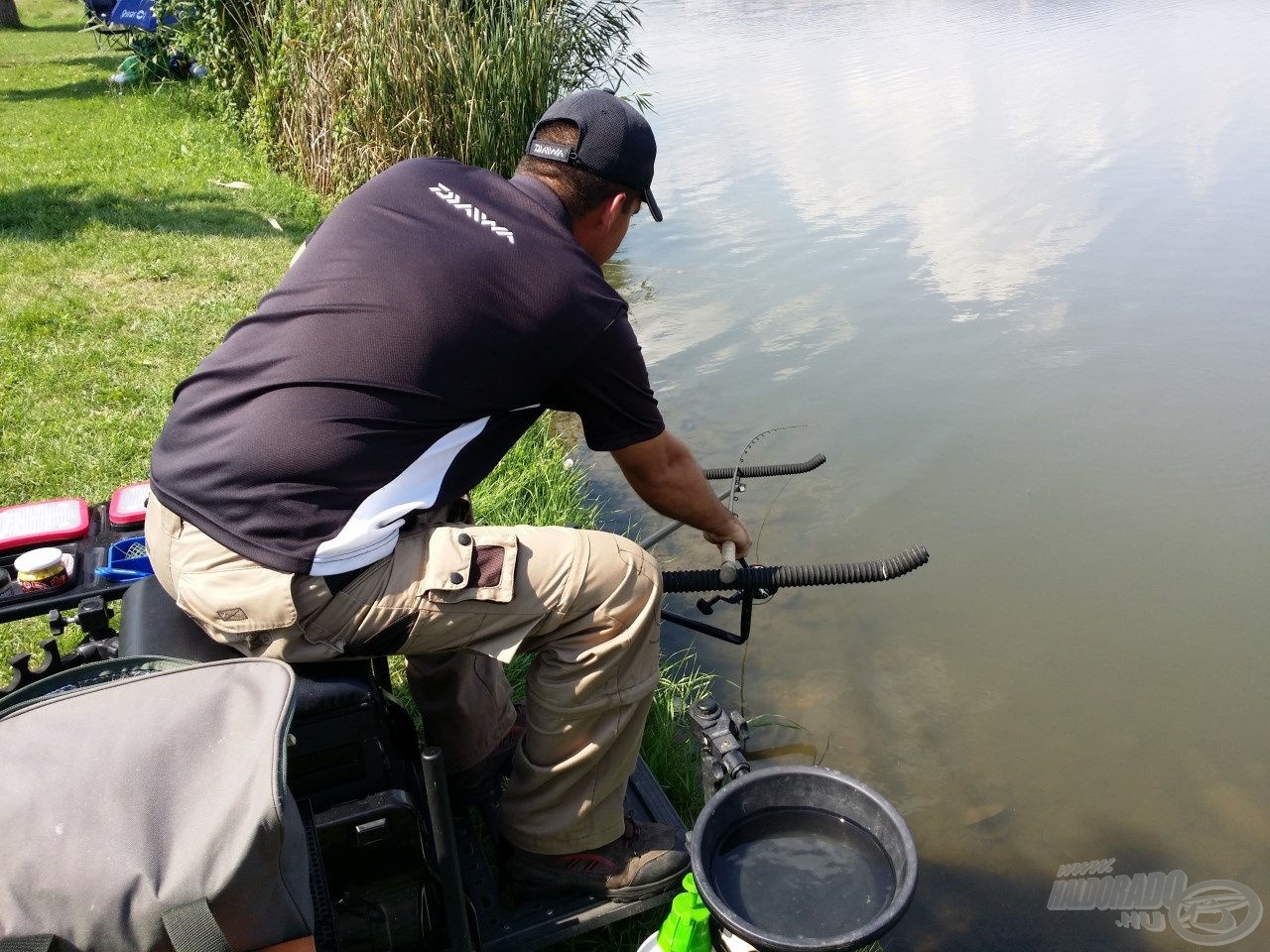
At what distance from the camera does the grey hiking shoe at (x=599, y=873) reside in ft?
8.73

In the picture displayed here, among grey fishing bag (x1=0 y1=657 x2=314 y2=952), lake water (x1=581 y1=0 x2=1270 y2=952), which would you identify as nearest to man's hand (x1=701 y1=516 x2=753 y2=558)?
grey fishing bag (x1=0 y1=657 x2=314 y2=952)

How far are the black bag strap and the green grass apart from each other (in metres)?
1.35

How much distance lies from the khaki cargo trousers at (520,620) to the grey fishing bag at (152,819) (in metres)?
0.35

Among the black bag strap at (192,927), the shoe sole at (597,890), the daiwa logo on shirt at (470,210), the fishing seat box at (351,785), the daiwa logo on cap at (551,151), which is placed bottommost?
the shoe sole at (597,890)

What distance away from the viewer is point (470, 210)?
2.46m

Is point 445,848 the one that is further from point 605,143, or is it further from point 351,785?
point 605,143

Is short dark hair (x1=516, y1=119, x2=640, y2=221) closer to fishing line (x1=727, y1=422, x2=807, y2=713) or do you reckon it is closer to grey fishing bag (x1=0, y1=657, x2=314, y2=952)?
fishing line (x1=727, y1=422, x2=807, y2=713)

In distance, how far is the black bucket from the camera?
2201 millimetres

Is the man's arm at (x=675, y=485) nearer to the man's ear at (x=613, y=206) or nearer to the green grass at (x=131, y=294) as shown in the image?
the man's ear at (x=613, y=206)

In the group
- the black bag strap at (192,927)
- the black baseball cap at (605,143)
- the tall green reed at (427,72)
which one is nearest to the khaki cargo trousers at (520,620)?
the black bag strap at (192,927)

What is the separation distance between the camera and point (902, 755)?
4.14 meters

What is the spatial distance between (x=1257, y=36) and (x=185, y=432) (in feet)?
63.2

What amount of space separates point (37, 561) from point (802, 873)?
6.35 ft

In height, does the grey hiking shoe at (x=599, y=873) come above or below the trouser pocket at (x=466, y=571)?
below
